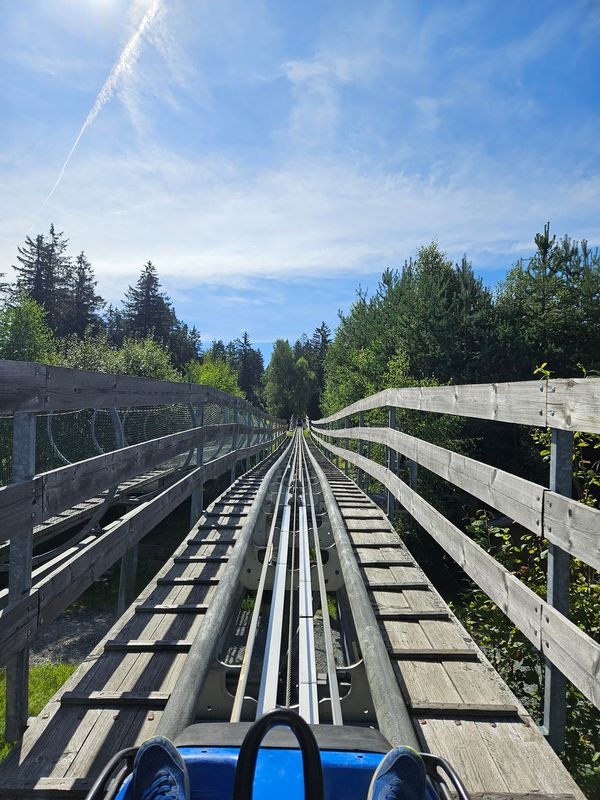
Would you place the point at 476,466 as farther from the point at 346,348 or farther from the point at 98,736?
the point at 346,348

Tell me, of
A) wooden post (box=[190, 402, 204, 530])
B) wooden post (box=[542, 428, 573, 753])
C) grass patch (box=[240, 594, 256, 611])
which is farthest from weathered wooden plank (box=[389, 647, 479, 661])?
grass patch (box=[240, 594, 256, 611])

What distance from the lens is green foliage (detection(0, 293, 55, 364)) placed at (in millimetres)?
24859

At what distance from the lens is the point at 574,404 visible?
5.45 feet

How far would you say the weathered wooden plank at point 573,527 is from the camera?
150cm

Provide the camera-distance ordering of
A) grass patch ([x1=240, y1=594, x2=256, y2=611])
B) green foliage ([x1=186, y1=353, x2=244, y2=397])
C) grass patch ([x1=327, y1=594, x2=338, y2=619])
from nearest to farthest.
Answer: grass patch ([x1=327, y1=594, x2=338, y2=619])
grass patch ([x1=240, y1=594, x2=256, y2=611])
green foliage ([x1=186, y1=353, x2=244, y2=397])

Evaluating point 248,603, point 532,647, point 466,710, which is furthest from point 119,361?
point 466,710

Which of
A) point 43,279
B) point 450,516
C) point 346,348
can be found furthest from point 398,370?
point 43,279

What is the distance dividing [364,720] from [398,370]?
1512 cm

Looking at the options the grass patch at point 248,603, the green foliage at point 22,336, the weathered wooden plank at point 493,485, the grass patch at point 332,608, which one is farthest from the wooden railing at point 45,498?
the green foliage at point 22,336

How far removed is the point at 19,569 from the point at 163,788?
109 cm

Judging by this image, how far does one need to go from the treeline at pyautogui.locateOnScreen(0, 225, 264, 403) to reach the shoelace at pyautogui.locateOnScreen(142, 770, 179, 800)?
84.5 feet

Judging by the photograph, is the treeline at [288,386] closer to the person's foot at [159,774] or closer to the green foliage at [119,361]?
the green foliage at [119,361]

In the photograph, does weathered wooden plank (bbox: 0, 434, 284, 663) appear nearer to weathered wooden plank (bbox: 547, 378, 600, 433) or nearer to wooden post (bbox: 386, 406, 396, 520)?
weathered wooden plank (bbox: 547, 378, 600, 433)

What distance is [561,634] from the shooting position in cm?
167
